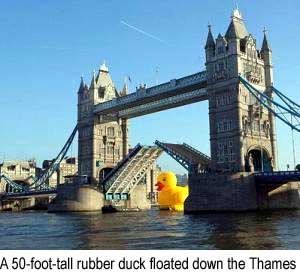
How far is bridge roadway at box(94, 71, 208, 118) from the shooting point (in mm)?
82562

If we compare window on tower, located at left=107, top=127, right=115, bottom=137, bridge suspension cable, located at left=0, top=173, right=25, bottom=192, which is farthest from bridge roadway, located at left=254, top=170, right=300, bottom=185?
bridge suspension cable, located at left=0, top=173, right=25, bottom=192

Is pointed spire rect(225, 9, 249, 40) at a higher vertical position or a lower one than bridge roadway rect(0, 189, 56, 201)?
higher

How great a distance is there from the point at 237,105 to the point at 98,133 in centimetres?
4152

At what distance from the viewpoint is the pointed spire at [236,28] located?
76.3m

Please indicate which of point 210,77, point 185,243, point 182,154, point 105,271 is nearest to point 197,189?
point 182,154

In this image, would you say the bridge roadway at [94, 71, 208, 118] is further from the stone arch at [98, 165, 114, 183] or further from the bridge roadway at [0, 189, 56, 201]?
the bridge roadway at [0, 189, 56, 201]

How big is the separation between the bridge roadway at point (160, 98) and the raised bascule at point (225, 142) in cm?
18

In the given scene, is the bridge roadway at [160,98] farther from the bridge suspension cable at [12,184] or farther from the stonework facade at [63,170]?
the stonework facade at [63,170]

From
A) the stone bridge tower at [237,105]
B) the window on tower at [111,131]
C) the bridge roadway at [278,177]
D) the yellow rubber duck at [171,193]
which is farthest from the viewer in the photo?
the window on tower at [111,131]

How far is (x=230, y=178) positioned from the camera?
67500 millimetres

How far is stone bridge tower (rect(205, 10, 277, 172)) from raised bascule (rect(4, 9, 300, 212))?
0.16m

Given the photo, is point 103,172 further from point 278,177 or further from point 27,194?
point 278,177

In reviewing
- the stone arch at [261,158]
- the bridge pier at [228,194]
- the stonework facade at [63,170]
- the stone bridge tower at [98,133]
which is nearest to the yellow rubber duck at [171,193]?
the bridge pier at [228,194]

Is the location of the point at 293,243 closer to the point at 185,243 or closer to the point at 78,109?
the point at 185,243
